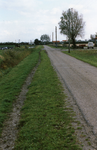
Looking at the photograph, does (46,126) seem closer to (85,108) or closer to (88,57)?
(85,108)

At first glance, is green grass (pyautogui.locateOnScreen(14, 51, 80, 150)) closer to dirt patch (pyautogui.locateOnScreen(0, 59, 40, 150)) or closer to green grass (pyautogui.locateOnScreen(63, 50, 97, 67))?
dirt patch (pyautogui.locateOnScreen(0, 59, 40, 150))

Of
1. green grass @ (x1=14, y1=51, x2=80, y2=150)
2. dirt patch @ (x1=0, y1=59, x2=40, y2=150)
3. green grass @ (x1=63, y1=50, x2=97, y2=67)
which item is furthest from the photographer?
green grass @ (x1=63, y1=50, x2=97, y2=67)

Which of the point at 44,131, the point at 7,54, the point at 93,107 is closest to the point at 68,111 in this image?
the point at 93,107

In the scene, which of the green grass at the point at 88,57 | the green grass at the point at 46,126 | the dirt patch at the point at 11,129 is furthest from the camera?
the green grass at the point at 88,57

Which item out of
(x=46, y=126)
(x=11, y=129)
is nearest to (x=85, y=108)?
(x=46, y=126)

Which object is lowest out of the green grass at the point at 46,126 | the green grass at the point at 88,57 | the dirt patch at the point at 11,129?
the dirt patch at the point at 11,129

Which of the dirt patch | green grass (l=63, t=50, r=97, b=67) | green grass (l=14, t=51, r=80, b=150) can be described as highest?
green grass (l=63, t=50, r=97, b=67)

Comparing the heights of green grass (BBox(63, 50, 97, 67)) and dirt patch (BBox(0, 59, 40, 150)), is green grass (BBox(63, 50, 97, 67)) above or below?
above

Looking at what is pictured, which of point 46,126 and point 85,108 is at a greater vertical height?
point 85,108

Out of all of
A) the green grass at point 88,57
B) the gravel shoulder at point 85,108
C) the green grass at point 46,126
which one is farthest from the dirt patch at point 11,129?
the green grass at point 88,57

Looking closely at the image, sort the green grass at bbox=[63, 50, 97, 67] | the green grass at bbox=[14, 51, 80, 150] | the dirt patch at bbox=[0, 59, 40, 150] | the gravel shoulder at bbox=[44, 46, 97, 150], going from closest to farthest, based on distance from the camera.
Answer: the green grass at bbox=[14, 51, 80, 150]
the gravel shoulder at bbox=[44, 46, 97, 150]
the dirt patch at bbox=[0, 59, 40, 150]
the green grass at bbox=[63, 50, 97, 67]

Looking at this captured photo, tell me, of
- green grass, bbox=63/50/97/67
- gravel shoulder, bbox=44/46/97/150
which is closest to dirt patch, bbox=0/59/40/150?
gravel shoulder, bbox=44/46/97/150

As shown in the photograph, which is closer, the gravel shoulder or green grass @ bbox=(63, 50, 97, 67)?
the gravel shoulder

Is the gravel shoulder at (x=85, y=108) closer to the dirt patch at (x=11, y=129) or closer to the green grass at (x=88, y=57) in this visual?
the dirt patch at (x=11, y=129)
